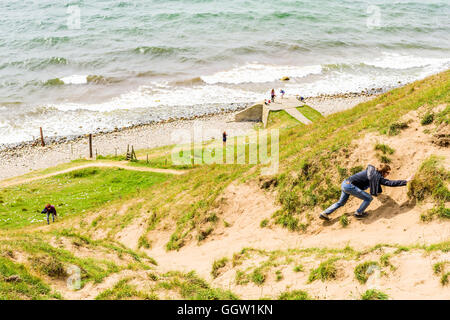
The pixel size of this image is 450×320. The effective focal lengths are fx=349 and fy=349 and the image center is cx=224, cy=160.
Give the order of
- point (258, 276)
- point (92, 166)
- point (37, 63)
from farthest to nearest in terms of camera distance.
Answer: point (37, 63), point (92, 166), point (258, 276)

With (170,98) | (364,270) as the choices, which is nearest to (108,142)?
(170,98)

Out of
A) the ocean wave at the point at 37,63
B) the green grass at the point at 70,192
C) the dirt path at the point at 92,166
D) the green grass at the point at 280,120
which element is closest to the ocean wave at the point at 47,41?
the ocean wave at the point at 37,63

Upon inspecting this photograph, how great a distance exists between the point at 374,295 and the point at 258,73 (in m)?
66.8

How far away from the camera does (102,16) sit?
104562mm

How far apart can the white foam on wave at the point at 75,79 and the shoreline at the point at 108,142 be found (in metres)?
23.0

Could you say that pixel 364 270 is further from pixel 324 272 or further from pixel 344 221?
pixel 344 221

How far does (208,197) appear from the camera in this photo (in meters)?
19.2

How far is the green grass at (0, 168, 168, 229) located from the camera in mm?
27906

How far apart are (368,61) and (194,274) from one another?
255 ft

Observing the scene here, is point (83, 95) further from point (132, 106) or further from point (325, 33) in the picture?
point (325, 33)

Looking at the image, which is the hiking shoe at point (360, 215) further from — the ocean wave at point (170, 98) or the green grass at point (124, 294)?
the ocean wave at point (170, 98)
